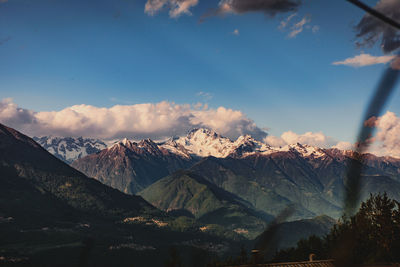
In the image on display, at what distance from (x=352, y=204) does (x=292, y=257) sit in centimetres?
14447

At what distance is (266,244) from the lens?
25.6 ft

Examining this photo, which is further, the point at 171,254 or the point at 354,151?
the point at 171,254

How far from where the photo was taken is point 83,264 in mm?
5730

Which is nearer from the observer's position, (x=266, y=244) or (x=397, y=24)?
(x=397, y=24)

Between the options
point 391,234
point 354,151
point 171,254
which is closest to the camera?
point 354,151

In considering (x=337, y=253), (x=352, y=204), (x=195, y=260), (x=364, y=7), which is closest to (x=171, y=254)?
(x=195, y=260)

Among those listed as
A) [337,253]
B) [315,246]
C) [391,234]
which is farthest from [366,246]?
[337,253]

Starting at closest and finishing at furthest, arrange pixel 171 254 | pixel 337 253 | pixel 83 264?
pixel 83 264
pixel 337 253
pixel 171 254

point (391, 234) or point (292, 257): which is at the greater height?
point (391, 234)

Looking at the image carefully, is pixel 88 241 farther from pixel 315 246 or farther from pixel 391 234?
pixel 315 246

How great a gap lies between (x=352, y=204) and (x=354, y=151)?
3.36 ft

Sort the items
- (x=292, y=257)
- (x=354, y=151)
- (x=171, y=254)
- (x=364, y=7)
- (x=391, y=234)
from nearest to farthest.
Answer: (x=364, y=7) → (x=354, y=151) → (x=171, y=254) → (x=391, y=234) → (x=292, y=257)

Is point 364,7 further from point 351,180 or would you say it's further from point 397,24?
point 351,180

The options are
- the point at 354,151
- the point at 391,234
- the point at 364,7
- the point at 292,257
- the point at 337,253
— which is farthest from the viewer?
the point at 292,257
